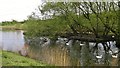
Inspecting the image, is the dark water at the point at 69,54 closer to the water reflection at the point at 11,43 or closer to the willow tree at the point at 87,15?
the water reflection at the point at 11,43

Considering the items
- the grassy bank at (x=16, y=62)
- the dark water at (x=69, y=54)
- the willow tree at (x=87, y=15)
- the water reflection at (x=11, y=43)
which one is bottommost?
the water reflection at (x=11, y=43)

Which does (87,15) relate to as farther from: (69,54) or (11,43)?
(11,43)

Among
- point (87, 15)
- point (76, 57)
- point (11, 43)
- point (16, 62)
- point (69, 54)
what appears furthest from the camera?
point (11, 43)

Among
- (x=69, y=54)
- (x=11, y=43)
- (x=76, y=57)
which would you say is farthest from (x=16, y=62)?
(x=11, y=43)

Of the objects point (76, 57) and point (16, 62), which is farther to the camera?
point (76, 57)

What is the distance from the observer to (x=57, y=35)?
922 inches

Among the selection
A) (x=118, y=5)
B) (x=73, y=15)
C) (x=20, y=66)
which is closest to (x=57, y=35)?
(x=73, y=15)

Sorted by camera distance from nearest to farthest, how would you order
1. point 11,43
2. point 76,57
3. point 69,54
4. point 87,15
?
point 76,57, point 69,54, point 87,15, point 11,43

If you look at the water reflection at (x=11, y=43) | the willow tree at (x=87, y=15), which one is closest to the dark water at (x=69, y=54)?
the water reflection at (x=11, y=43)

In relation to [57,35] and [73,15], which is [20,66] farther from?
[57,35]

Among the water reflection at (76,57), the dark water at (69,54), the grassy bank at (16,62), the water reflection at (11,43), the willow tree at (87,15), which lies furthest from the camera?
the water reflection at (11,43)

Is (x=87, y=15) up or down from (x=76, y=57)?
up

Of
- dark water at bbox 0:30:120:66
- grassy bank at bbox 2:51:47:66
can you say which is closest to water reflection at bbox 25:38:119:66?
dark water at bbox 0:30:120:66

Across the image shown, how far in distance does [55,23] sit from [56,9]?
49.5 inches
